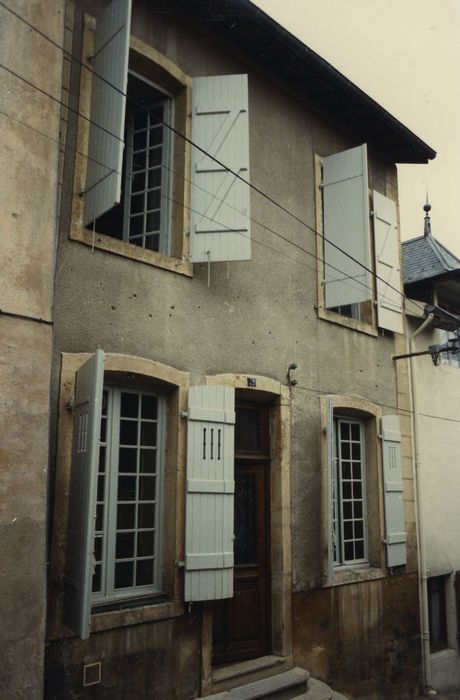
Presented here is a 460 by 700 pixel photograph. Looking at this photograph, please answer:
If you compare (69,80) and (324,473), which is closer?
(69,80)

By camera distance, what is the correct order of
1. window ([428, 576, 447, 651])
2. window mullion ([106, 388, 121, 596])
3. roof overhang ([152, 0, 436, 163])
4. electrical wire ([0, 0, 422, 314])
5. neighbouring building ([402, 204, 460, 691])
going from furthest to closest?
window ([428, 576, 447, 651])
neighbouring building ([402, 204, 460, 691])
roof overhang ([152, 0, 436, 163])
window mullion ([106, 388, 121, 596])
electrical wire ([0, 0, 422, 314])

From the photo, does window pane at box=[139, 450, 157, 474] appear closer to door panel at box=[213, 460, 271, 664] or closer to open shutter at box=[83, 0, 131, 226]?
door panel at box=[213, 460, 271, 664]

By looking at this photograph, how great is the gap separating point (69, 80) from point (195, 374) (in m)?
2.70

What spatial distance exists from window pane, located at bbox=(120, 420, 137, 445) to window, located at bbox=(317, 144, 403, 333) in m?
2.79

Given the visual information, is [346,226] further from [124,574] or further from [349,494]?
[124,574]

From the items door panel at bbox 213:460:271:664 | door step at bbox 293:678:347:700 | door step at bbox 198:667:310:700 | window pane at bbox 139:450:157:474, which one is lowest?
door step at bbox 293:678:347:700

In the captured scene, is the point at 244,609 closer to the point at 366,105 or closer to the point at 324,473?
the point at 324,473

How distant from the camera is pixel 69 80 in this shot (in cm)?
526

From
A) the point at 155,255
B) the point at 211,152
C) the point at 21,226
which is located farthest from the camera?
the point at 211,152

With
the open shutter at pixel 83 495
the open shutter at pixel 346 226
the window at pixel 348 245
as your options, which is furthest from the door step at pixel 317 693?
the open shutter at pixel 346 226

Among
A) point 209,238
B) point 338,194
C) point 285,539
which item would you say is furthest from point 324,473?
point 338,194

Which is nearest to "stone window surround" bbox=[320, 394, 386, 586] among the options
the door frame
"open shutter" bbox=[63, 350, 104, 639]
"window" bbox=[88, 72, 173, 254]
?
the door frame

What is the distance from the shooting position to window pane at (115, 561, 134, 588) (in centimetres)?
509

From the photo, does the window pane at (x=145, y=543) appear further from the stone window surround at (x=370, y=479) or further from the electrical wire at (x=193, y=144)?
the electrical wire at (x=193, y=144)
